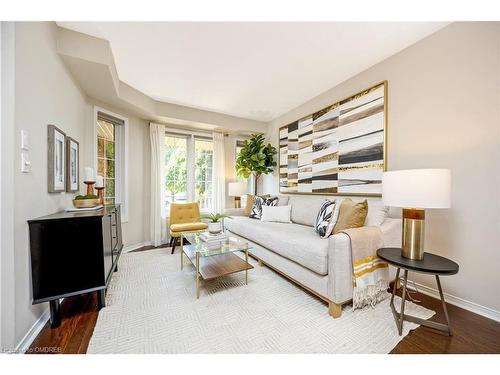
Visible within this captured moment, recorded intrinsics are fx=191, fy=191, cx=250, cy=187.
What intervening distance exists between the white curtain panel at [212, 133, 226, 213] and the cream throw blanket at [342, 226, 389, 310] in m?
3.01

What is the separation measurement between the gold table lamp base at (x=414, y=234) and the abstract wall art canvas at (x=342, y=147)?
83 cm

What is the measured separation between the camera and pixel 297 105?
11.6 ft

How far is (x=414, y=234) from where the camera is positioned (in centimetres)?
148

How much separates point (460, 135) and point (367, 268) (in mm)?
1435

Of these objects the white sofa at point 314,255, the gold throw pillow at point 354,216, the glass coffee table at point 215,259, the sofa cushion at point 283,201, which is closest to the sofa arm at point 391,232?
the white sofa at point 314,255

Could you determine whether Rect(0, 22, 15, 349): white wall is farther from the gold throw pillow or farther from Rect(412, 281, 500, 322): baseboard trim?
Rect(412, 281, 500, 322): baseboard trim

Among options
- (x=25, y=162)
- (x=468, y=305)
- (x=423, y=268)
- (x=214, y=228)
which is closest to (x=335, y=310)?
(x=423, y=268)

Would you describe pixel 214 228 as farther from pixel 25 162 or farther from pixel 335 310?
pixel 25 162

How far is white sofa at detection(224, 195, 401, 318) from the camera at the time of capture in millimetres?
1552

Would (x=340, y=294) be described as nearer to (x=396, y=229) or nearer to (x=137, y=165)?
(x=396, y=229)

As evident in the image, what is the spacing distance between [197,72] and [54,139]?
1691 mm

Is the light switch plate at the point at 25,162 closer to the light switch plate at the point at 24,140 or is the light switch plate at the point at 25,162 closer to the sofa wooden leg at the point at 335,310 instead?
the light switch plate at the point at 24,140

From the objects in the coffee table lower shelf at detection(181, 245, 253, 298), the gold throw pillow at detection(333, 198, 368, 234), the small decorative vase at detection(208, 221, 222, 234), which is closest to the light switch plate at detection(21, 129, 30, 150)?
the coffee table lower shelf at detection(181, 245, 253, 298)
